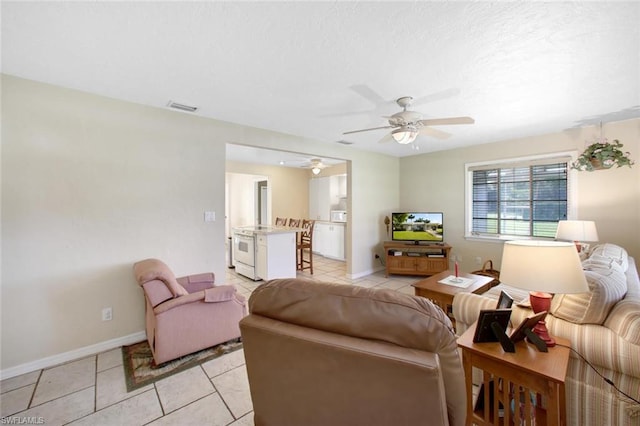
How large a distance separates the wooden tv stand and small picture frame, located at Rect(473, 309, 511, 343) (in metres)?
3.41

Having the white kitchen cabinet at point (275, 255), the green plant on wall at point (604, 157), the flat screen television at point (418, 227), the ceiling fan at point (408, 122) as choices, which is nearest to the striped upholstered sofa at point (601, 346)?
the ceiling fan at point (408, 122)

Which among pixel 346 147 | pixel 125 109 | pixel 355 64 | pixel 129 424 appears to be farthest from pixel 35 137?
pixel 346 147

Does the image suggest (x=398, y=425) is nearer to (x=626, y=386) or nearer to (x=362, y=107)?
(x=626, y=386)

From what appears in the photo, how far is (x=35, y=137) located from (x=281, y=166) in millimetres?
4970

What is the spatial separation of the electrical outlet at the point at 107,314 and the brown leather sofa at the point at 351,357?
226 cm

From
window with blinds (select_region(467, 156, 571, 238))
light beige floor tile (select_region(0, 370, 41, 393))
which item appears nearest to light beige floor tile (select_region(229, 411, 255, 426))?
light beige floor tile (select_region(0, 370, 41, 393))

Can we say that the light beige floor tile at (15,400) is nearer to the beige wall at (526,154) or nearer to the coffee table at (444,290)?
the coffee table at (444,290)

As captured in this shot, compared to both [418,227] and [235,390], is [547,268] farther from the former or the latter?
[418,227]

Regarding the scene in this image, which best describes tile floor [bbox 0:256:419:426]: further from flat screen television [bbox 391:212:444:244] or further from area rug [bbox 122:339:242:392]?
flat screen television [bbox 391:212:444:244]

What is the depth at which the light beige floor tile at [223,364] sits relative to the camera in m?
2.15

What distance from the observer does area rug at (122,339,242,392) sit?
204 centimetres

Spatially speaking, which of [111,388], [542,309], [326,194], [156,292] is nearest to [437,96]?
[542,309]

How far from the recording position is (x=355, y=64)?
194cm

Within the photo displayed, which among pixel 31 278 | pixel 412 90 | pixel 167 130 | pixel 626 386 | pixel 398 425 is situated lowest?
pixel 626 386
